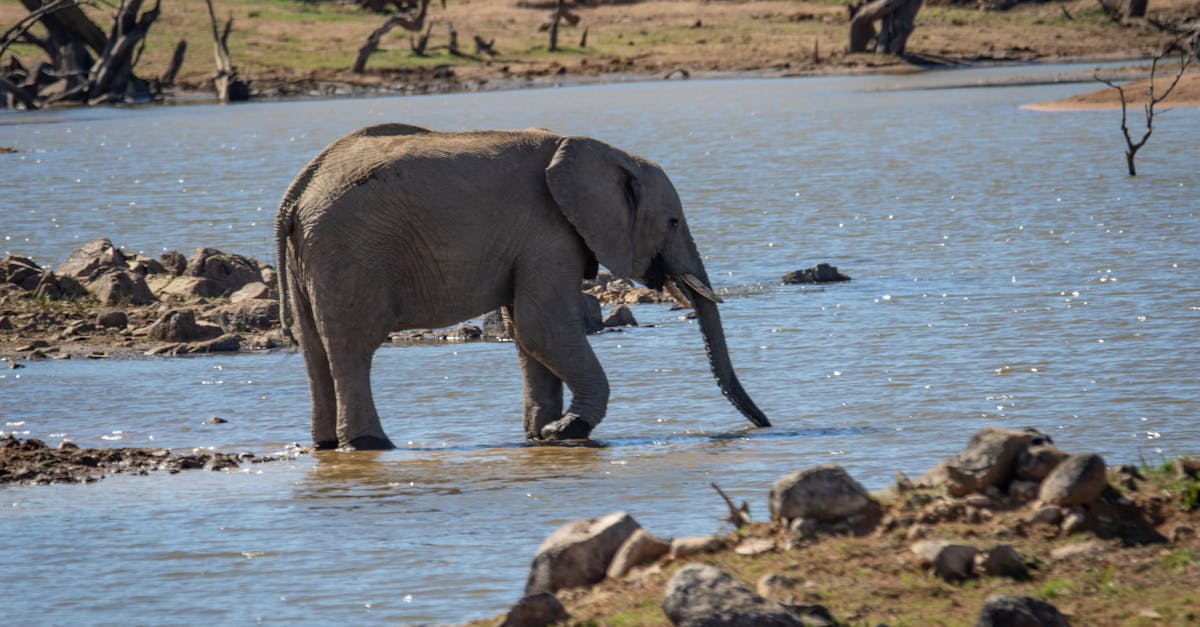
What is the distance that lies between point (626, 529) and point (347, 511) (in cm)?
232

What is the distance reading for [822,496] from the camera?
226 inches

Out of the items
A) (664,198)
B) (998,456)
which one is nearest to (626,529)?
(998,456)

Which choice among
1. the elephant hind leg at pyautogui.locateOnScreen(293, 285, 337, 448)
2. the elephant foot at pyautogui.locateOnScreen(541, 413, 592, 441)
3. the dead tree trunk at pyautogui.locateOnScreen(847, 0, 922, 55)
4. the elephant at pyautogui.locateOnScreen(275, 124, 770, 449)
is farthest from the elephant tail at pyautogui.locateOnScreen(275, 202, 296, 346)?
the dead tree trunk at pyautogui.locateOnScreen(847, 0, 922, 55)

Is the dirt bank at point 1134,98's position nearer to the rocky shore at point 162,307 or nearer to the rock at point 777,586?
the rocky shore at point 162,307

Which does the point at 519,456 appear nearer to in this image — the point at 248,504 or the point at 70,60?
the point at 248,504

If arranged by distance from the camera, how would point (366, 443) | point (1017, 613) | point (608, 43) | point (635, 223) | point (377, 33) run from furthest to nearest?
point (608, 43) → point (377, 33) → point (635, 223) → point (366, 443) → point (1017, 613)

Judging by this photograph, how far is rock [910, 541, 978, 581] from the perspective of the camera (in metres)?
5.28

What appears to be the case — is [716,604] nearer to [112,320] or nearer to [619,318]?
[619,318]

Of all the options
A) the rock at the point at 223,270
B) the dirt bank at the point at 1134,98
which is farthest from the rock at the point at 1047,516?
the dirt bank at the point at 1134,98

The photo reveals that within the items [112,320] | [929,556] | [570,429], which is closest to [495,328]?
[112,320]

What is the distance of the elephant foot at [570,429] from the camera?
376 inches

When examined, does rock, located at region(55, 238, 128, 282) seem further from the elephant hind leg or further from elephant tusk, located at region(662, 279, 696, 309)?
elephant tusk, located at region(662, 279, 696, 309)

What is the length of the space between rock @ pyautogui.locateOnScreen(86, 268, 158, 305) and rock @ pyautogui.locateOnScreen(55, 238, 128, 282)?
439 millimetres

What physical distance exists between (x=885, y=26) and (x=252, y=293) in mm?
39376
